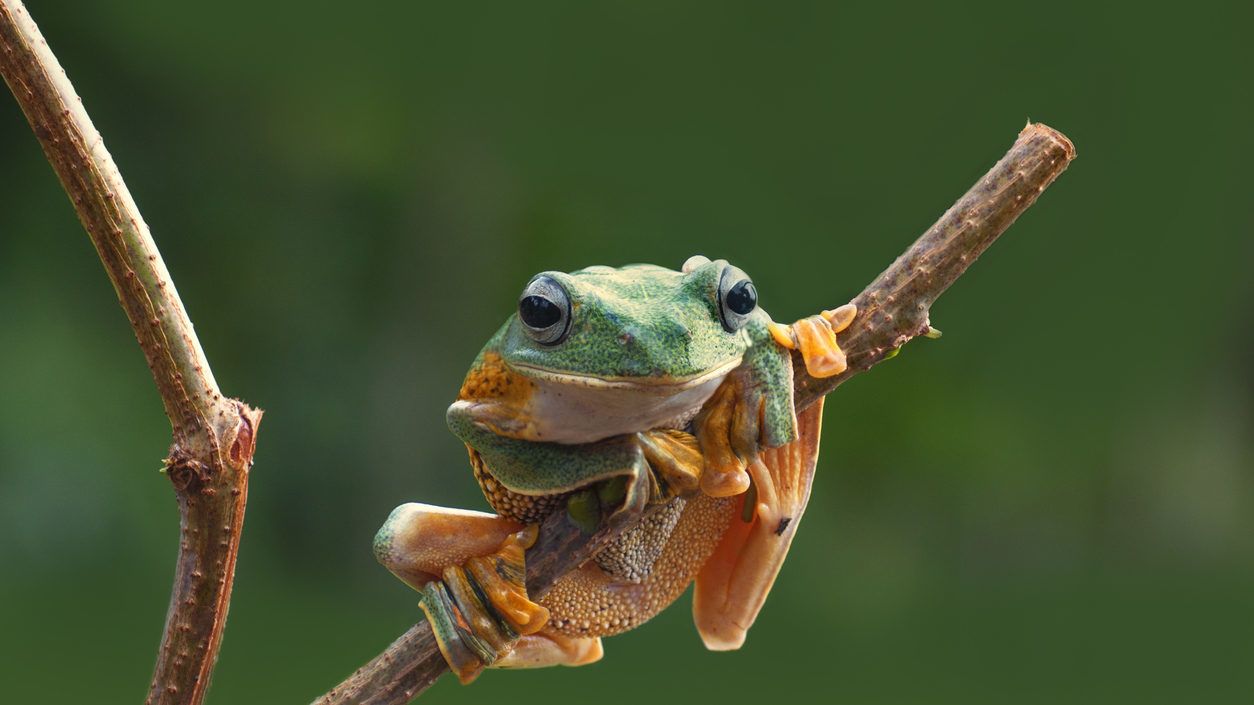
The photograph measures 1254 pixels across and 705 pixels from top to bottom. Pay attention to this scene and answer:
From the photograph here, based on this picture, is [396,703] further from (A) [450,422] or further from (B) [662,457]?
(B) [662,457]

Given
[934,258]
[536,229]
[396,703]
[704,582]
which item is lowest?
[396,703]

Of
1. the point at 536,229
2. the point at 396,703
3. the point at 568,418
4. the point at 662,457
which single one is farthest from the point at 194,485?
the point at 536,229

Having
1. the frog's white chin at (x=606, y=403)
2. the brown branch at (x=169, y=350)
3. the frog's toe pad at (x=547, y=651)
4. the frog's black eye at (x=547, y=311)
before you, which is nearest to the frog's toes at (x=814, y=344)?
the frog's white chin at (x=606, y=403)

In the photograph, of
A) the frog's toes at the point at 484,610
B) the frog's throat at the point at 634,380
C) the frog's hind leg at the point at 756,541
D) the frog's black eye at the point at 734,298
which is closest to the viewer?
the frog's throat at the point at 634,380

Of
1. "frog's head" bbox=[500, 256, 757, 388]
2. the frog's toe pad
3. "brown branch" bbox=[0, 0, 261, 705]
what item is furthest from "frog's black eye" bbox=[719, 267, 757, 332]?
"brown branch" bbox=[0, 0, 261, 705]

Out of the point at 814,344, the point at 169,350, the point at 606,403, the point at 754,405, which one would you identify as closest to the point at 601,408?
the point at 606,403

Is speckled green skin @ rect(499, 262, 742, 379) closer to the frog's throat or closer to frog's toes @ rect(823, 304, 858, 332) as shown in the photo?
the frog's throat

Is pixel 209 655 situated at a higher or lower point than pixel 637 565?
lower

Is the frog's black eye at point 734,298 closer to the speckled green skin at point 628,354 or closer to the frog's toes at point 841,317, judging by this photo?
the speckled green skin at point 628,354
